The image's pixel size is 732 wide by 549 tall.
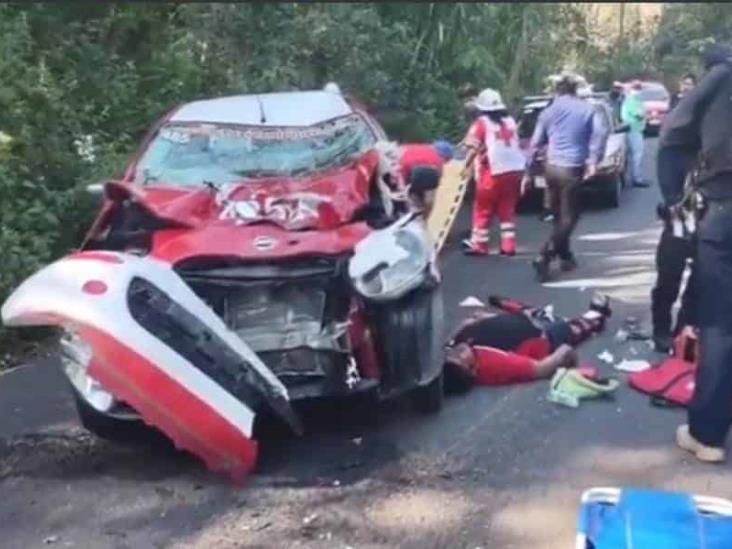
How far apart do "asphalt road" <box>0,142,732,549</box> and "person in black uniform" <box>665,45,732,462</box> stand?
0.21 m

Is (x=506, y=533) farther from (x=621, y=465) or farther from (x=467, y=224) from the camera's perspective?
(x=467, y=224)

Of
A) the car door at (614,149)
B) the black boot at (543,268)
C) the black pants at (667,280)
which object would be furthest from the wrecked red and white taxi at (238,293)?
the car door at (614,149)

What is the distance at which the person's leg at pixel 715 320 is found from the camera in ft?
19.9

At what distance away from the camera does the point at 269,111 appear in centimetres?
A: 845

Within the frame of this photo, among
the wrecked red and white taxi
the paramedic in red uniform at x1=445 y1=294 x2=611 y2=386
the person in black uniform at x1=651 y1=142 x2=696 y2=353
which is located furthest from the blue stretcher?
the paramedic in red uniform at x1=445 y1=294 x2=611 y2=386

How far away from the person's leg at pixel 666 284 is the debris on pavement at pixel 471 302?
2.00m

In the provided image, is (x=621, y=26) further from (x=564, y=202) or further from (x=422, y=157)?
(x=422, y=157)

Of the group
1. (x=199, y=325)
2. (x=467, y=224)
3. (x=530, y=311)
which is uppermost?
(x=199, y=325)

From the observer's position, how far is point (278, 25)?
54.8 ft

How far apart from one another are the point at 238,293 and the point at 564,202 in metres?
6.11

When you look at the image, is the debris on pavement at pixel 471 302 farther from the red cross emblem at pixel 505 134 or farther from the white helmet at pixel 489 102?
the white helmet at pixel 489 102

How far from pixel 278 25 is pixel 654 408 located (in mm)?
10635

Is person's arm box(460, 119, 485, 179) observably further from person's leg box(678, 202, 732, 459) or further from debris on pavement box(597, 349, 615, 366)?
person's leg box(678, 202, 732, 459)

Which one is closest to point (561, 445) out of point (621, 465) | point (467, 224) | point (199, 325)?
point (621, 465)
